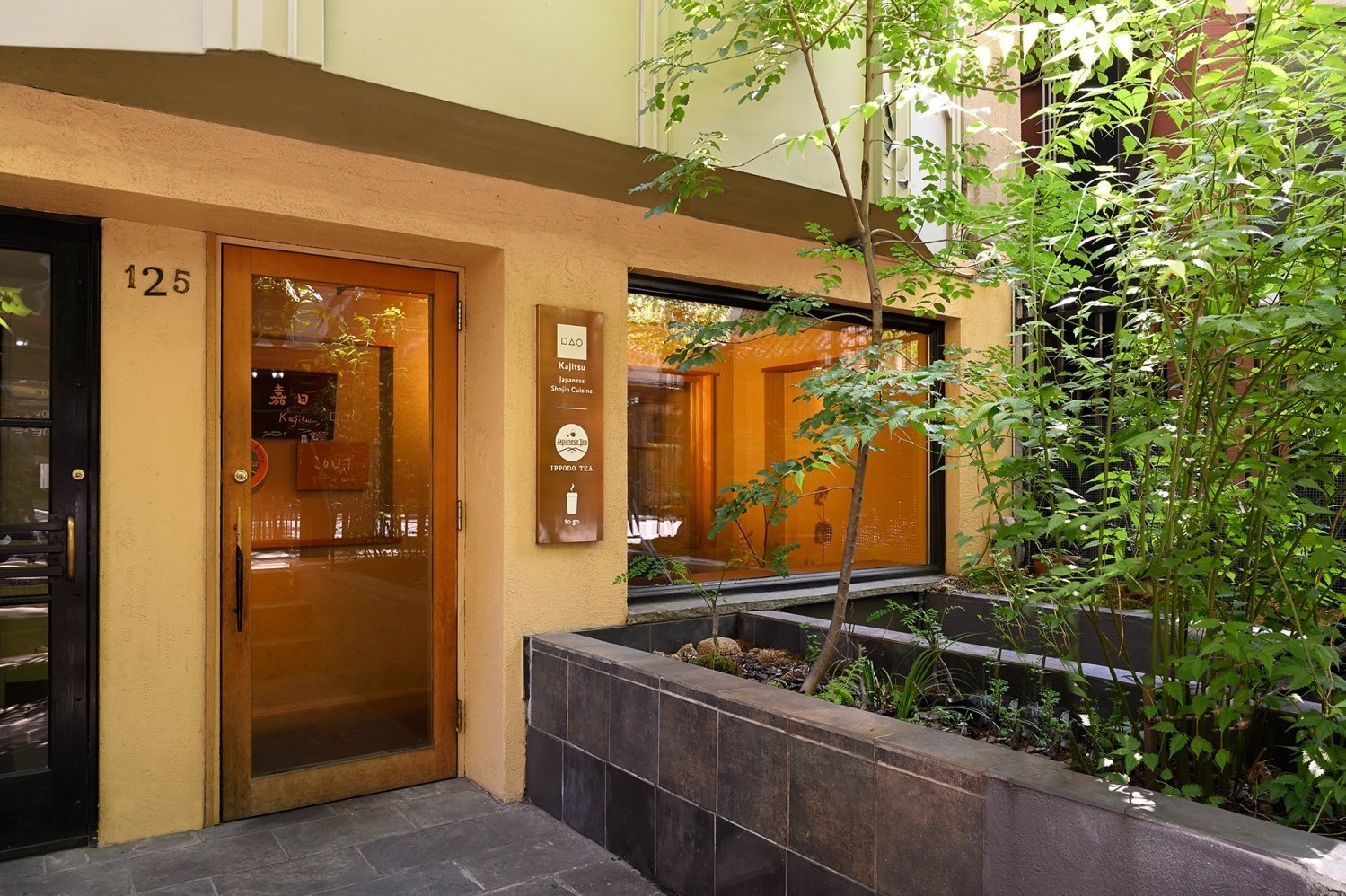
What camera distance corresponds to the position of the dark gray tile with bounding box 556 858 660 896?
362 centimetres

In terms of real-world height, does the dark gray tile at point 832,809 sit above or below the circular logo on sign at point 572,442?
below

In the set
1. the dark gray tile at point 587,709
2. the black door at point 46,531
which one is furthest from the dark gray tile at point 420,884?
the black door at point 46,531

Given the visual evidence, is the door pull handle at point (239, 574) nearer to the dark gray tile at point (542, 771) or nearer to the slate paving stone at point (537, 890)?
the dark gray tile at point (542, 771)

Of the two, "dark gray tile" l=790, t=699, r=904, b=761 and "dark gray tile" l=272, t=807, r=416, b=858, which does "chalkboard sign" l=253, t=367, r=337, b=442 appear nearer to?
"dark gray tile" l=272, t=807, r=416, b=858

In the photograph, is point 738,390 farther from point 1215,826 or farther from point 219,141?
point 1215,826

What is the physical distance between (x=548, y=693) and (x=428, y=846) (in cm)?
83

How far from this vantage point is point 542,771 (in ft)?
14.8

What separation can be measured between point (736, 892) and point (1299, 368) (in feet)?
7.85

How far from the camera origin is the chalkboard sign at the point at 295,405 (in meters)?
4.47

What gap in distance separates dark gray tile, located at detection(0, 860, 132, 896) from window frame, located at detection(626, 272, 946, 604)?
2.57 meters

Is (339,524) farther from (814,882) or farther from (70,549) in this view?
(814,882)

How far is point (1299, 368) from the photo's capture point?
2.41 meters

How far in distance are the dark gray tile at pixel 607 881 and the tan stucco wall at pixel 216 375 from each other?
36.7 inches

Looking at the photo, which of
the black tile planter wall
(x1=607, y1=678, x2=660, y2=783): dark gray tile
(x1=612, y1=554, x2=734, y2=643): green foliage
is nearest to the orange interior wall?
the black tile planter wall
